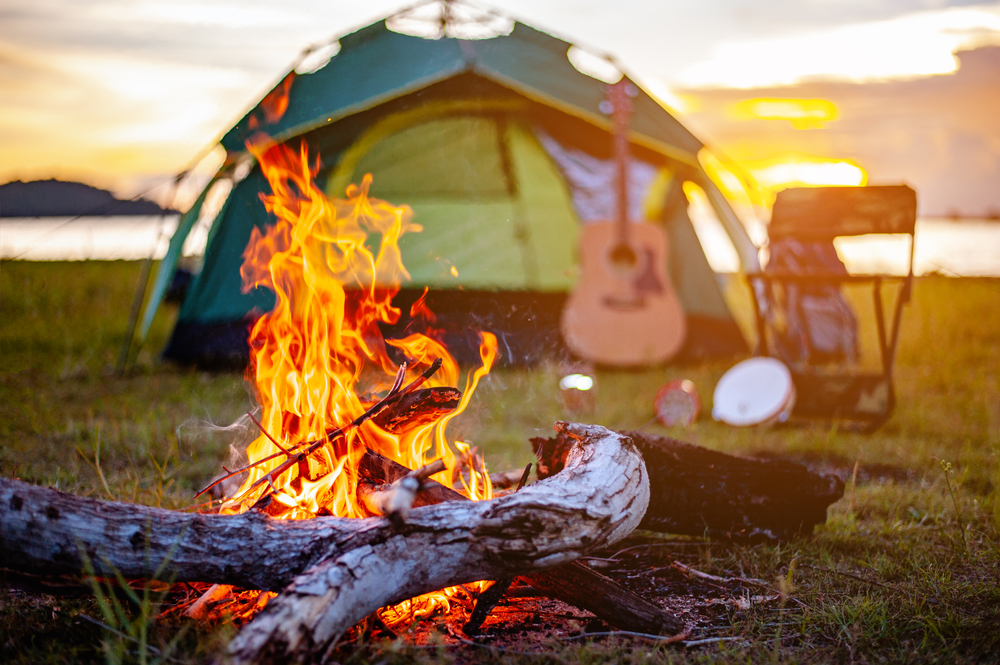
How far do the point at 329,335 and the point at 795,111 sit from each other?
6.60 m

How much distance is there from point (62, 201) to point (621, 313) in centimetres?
436

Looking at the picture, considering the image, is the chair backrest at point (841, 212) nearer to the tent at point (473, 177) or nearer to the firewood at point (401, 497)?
the tent at point (473, 177)

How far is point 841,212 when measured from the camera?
491 cm

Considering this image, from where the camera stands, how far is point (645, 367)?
5.89m

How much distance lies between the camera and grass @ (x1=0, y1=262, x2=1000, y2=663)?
1.81 m

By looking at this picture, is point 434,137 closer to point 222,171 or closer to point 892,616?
point 222,171

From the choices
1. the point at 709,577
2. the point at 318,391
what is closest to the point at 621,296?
the point at 709,577

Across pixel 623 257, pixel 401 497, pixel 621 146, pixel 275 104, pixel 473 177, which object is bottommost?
pixel 401 497

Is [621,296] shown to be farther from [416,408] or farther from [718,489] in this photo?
[416,408]

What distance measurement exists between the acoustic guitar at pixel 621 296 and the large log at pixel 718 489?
321 centimetres

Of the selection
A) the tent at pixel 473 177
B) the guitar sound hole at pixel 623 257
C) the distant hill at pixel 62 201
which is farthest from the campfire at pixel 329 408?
the guitar sound hole at pixel 623 257

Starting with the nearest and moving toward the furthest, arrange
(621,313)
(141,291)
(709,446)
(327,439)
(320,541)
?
(320,541) < (327,439) < (709,446) < (141,291) < (621,313)

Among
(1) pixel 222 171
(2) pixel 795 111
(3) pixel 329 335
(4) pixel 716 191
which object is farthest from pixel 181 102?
(2) pixel 795 111

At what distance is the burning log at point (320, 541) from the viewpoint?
5.26ft
